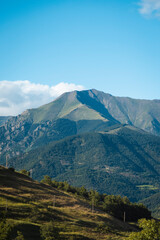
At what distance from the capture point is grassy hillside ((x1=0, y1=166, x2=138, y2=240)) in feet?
320

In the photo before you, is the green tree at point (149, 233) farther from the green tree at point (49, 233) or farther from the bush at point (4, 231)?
the green tree at point (49, 233)

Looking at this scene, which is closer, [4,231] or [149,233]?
[4,231]

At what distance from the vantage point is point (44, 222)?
344 ft

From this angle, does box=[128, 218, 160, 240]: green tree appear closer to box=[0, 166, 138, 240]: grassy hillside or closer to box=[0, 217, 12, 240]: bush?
box=[0, 217, 12, 240]: bush

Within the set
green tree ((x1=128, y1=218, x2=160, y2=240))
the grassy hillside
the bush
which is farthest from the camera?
the grassy hillside

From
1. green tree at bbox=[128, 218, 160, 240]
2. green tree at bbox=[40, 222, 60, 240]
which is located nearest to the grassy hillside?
green tree at bbox=[40, 222, 60, 240]

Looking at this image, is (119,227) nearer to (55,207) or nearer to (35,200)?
(55,207)

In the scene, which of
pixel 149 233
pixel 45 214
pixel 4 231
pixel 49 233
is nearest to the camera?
pixel 4 231

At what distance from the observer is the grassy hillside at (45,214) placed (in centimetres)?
9762

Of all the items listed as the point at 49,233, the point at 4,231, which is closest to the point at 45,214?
the point at 49,233

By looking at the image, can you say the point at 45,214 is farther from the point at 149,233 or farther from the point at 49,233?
the point at 149,233

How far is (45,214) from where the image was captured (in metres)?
113

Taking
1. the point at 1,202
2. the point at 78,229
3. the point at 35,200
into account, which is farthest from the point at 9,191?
the point at 78,229

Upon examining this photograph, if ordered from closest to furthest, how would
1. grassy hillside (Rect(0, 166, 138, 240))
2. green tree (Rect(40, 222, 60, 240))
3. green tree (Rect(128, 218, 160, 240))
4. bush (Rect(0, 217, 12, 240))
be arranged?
bush (Rect(0, 217, 12, 240)) → green tree (Rect(128, 218, 160, 240)) → green tree (Rect(40, 222, 60, 240)) → grassy hillside (Rect(0, 166, 138, 240))
